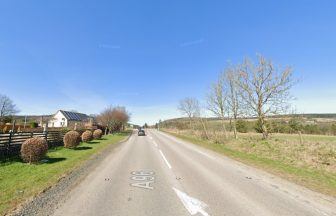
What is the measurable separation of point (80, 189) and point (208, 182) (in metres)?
4.35

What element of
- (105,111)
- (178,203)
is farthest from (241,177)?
(105,111)

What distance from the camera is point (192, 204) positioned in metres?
5.93

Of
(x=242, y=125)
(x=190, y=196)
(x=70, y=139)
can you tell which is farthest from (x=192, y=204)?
(x=242, y=125)

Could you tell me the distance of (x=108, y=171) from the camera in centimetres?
1070

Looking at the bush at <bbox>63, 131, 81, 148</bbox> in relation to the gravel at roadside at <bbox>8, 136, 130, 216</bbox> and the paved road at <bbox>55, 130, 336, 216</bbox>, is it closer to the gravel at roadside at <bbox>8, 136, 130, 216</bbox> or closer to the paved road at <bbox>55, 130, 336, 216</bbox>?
the gravel at roadside at <bbox>8, 136, 130, 216</bbox>

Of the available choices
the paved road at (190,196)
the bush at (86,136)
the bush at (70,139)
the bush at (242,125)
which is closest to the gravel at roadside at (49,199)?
the paved road at (190,196)

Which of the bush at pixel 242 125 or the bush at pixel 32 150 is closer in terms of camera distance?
the bush at pixel 32 150

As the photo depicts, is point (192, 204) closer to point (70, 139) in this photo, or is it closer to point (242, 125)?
point (70, 139)

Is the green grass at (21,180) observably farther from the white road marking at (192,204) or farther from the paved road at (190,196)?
the white road marking at (192,204)

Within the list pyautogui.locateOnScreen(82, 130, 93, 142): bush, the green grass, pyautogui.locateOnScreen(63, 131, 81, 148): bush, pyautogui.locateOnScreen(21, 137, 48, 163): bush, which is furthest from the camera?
pyautogui.locateOnScreen(82, 130, 93, 142): bush

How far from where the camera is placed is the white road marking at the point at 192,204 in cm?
543

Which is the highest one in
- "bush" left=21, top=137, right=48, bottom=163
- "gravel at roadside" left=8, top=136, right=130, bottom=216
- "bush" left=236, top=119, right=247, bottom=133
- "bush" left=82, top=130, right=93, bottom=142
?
"bush" left=236, top=119, right=247, bottom=133

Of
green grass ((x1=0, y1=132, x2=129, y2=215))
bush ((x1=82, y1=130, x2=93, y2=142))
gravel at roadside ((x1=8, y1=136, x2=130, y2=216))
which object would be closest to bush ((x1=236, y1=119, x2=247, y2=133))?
bush ((x1=82, y1=130, x2=93, y2=142))

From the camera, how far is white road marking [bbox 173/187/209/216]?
543 centimetres
